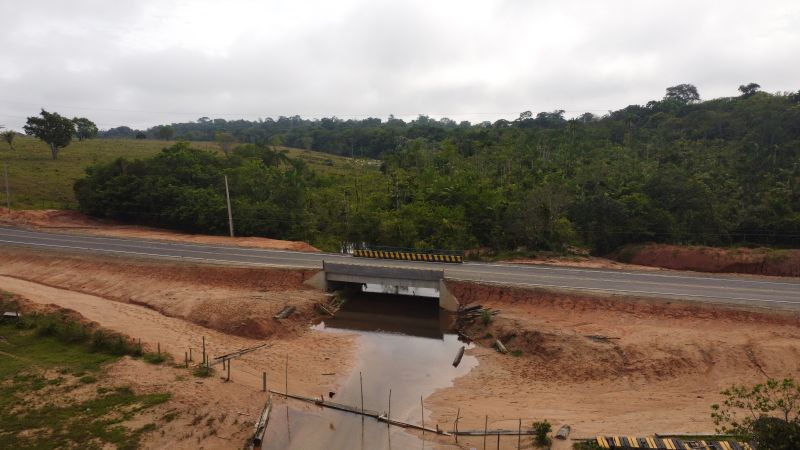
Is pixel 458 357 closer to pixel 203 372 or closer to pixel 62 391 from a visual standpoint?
pixel 203 372

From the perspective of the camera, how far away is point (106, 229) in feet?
193

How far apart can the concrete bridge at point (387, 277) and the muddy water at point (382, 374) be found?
6.14 feet

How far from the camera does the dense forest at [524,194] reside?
49.9 metres

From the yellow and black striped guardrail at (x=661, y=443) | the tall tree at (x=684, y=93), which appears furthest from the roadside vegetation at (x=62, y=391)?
the tall tree at (x=684, y=93)

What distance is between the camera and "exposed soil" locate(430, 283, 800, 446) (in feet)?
77.6

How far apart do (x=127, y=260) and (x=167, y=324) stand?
13.8 m

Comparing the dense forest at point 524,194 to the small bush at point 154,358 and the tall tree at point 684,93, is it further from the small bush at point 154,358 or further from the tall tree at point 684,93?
the tall tree at point 684,93

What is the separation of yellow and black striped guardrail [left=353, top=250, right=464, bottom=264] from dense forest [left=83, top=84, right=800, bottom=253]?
3715mm

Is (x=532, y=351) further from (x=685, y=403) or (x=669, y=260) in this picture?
(x=669, y=260)

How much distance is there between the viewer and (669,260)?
157 ft

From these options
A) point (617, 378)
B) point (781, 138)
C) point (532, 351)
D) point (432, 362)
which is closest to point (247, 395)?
point (432, 362)

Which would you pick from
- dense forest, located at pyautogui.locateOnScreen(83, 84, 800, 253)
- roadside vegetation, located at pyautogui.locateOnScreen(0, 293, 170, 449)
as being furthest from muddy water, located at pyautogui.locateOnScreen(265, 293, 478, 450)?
dense forest, located at pyautogui.locateOnScreen(83, 84, 800, 253)

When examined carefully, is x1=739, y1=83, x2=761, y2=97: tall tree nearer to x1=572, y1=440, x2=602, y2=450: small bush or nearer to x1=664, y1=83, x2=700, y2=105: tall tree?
x1=664, y1=83, x2=700, y2=105: tall tree

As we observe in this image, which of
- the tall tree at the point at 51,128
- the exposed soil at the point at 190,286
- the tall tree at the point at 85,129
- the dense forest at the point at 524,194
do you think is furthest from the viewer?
the tall tree at the point at 85,129
